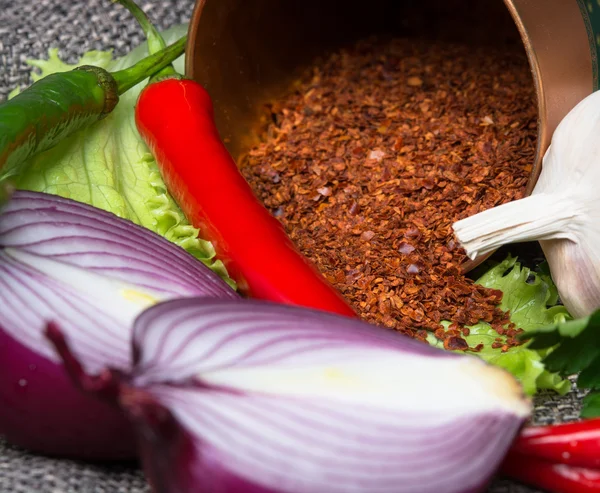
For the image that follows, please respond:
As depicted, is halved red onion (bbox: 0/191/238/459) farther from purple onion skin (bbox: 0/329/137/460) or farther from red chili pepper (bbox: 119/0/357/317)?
red chili pepper (bbox: 119/0/357/317)

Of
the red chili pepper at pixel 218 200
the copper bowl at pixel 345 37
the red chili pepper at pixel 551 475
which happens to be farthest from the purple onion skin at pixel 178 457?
the copper bowl at pixel 345 37

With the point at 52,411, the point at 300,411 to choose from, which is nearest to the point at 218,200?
the point at 52,411

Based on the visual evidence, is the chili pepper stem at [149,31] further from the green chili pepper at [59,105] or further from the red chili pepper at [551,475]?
the red chili pepper at [551,475]

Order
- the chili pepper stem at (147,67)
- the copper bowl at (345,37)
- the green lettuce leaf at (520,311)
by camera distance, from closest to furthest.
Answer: the green lettuce leaf at (520,311), the copper bowl at (345,37), the chili pepper stem at (147,67)

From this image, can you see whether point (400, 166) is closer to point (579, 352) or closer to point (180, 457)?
point (579, 352)

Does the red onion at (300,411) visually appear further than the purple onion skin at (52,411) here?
No

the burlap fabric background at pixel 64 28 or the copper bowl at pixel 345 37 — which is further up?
the burlap fabric background at pixel 64 28
